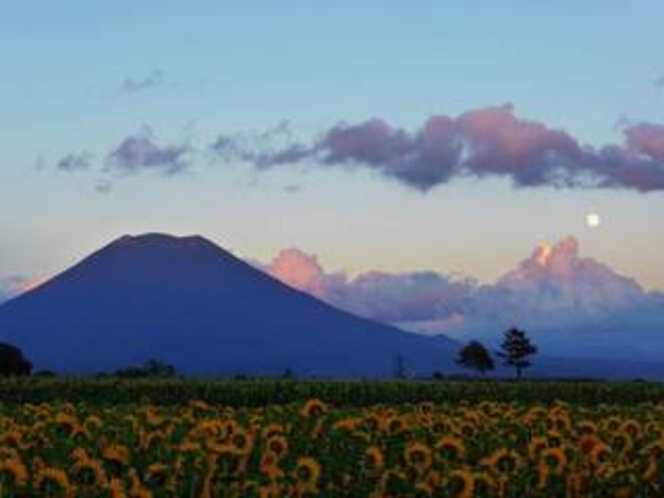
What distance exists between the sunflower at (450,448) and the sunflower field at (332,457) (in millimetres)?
17

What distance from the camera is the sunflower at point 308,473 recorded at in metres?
12.4

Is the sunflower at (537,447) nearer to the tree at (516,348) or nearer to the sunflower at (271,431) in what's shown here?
the sunflower at (271,431)

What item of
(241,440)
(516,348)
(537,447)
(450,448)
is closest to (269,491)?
(241,440)

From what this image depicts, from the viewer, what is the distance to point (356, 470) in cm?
1358

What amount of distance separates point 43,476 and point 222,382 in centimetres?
3516

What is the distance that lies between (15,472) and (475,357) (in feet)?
472

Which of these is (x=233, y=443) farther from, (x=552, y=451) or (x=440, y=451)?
(x=552, y=451)

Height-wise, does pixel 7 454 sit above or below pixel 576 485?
above

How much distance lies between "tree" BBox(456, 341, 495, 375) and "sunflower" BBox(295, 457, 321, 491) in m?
143

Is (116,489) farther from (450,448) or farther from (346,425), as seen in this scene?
(346,425)

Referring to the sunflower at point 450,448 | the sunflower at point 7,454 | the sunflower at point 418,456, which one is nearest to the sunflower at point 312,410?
the sunflower at point 450,448

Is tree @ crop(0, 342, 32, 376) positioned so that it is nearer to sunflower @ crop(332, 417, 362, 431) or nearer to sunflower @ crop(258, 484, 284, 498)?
sunflower @ crop(332, 417, 362, 431)

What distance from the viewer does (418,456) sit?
13570 millimetres

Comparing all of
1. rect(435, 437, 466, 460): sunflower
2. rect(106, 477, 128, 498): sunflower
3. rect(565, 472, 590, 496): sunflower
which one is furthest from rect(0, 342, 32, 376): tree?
rect(106, 477, 128, 498): sunflower
